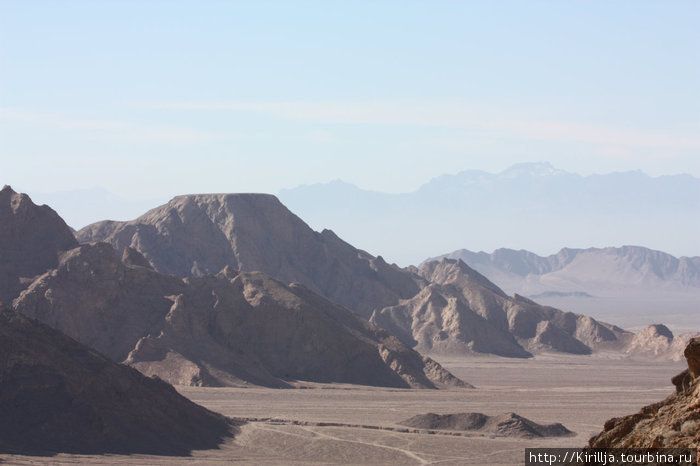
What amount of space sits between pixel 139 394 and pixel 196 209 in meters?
84.8

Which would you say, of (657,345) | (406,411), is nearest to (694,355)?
(406,411)

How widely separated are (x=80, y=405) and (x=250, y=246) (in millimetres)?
82001

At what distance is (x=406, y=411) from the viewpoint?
74.4m

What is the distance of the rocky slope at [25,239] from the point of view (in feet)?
295

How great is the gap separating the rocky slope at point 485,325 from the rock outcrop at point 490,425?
64.4m

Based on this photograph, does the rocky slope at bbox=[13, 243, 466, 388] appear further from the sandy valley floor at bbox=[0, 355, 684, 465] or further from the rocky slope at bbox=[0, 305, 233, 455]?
the rocky slope at bbox=[0, 305, 233, 455]

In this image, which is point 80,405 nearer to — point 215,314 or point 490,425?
point 490,425

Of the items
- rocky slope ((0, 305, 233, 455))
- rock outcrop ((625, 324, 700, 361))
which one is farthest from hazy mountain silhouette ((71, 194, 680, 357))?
rocky slope ((0, 305, 233, 455))

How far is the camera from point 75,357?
5878cm

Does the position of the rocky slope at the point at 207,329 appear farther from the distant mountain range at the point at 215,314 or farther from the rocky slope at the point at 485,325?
the rocky slope at the point at 485,325

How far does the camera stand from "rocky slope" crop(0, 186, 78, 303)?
90.1 m

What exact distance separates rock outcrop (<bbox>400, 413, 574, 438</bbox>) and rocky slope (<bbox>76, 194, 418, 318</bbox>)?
66.7 m

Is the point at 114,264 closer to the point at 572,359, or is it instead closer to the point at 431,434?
the point at 431,434

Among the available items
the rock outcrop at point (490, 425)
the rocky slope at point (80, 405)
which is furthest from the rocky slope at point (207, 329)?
the rocky slope at point (80, 405)
